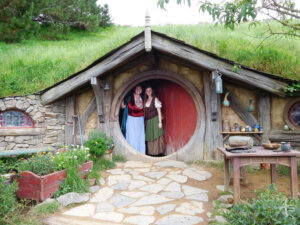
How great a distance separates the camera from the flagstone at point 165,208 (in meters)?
3.33

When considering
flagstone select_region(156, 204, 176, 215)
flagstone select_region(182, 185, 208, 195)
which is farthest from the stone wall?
flagstone select_region(156, 204, 176, 215)

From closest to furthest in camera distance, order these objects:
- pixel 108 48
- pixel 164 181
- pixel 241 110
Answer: pixel 164 181 < pixel 241 110 < pixel 108 48

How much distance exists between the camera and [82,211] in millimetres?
3383

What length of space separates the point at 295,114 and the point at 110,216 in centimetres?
446

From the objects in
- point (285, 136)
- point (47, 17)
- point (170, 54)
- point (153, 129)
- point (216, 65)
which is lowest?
point (285, 136)

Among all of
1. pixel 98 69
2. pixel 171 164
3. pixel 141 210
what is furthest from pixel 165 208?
pixel 98 69

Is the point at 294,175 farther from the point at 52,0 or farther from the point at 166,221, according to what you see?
the point at 52,0

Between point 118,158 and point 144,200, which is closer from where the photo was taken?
point 144,200

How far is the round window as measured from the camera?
5.18 metres

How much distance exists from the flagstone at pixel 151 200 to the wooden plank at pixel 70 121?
299 centimetres

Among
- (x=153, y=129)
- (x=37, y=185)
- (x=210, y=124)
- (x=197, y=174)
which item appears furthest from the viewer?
(x=153, y=129)

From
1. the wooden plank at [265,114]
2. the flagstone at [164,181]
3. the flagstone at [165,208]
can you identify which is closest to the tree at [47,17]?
the flagstone at [164,181]

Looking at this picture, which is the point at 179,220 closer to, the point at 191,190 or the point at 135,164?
the point at 191,190

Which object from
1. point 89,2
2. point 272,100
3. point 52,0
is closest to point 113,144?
point 272,100
